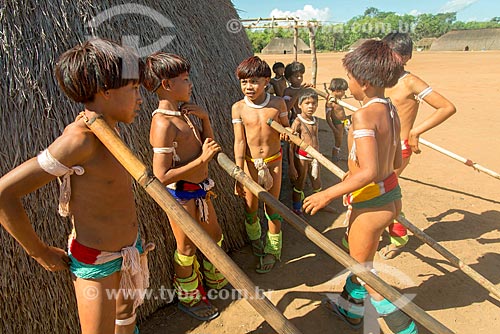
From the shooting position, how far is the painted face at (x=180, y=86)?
7.57 feet

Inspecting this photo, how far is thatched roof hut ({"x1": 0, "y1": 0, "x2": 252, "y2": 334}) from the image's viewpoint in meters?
2.18

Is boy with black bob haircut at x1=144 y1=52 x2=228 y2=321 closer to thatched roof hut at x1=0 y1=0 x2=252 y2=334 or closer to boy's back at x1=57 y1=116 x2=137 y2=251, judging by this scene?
thatched roof hut at x1=0 y1=0 x2=252 y2=334

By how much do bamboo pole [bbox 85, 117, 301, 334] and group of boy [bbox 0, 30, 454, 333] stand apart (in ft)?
0.30

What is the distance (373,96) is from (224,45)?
6.95 feet

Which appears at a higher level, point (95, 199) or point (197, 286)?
point (95, 199)

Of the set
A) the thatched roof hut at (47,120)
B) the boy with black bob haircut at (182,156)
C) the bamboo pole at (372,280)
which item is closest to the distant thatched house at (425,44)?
the thatched roof hut at (47,120)

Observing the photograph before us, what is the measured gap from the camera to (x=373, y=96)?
2.19 metres

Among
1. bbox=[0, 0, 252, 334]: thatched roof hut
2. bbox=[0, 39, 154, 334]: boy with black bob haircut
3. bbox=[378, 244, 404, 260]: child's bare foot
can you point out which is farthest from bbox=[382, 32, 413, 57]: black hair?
bbox=[0, 39, 154, 334]: boy with black bob haircut

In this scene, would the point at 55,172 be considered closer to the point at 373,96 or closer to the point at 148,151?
the point at 148,151

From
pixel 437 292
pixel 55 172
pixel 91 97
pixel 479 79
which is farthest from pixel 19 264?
pixel 479 79

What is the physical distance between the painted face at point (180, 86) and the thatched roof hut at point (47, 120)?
545mm

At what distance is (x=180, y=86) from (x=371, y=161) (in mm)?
1354

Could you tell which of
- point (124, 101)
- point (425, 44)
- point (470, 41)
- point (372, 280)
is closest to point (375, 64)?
point (372, 280)

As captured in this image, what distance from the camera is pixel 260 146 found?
129 inches
